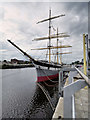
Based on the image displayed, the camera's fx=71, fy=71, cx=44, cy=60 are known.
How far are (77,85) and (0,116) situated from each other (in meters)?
6.93

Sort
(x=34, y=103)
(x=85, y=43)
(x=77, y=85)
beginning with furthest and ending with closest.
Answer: (x=34, y=103)
(x=85, y=43)
(x=77, y=85)

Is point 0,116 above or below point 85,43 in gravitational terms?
below

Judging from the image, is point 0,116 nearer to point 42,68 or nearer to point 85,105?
point 85,105

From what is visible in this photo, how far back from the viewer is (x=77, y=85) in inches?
57.0

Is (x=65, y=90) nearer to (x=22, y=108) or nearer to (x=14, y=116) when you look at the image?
(x=14, y=116)

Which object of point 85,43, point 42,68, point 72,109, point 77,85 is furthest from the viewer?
point 42,68

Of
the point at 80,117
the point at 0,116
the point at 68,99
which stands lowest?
the point at 0,116

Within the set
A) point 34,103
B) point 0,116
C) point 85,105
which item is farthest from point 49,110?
point 85,105

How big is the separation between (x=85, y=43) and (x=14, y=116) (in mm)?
7501

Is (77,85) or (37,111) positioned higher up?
(77,85)

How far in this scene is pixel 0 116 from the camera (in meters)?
Answer: 5.48

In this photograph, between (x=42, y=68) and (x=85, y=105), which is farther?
(x=42, y=68)

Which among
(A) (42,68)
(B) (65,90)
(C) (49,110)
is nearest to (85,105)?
(B) (65,90)

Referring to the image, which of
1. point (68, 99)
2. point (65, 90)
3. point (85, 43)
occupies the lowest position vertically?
point (68, 99)
